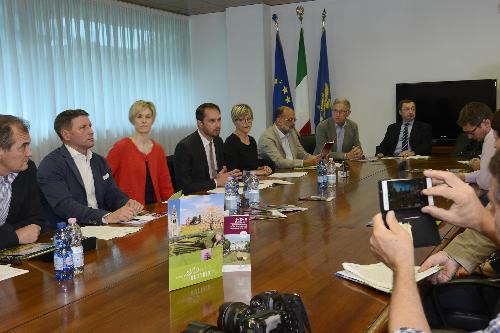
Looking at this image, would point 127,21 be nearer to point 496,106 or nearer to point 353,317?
point 496,106

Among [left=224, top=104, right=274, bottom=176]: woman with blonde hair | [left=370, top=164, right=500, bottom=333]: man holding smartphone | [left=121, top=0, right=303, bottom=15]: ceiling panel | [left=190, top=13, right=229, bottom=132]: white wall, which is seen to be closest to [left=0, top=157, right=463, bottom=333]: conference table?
[left=370, top=164, right=500, bottom=333]: man holding smartphone

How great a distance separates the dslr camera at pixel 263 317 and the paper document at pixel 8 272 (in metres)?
0.95

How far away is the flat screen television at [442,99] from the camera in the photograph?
6.53 m

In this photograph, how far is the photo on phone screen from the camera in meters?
1.52

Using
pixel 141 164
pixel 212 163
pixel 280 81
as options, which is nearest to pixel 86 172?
pixel 141 164

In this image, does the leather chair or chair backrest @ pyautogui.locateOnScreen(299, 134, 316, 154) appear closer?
the leather chair

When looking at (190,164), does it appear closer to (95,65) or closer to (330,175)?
(330,175)

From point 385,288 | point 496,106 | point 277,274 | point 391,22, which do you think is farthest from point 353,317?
point 391,22

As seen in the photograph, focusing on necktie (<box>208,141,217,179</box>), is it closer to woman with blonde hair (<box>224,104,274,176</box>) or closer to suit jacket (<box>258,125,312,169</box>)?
woman with blonde hair (<box>224,104,274,176</box>)

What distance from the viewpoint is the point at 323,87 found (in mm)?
7340

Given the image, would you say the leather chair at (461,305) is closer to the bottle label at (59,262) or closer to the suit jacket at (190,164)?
the bottle label at (59,262)

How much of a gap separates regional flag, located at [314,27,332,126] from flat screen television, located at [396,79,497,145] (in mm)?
980

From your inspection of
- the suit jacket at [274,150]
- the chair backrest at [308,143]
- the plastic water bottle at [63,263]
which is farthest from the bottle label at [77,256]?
the chair backrest at [308,143]

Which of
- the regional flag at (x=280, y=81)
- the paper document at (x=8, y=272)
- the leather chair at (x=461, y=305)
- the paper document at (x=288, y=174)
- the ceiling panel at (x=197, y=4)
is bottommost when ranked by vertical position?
the leather chair at (x=461, y=305)
